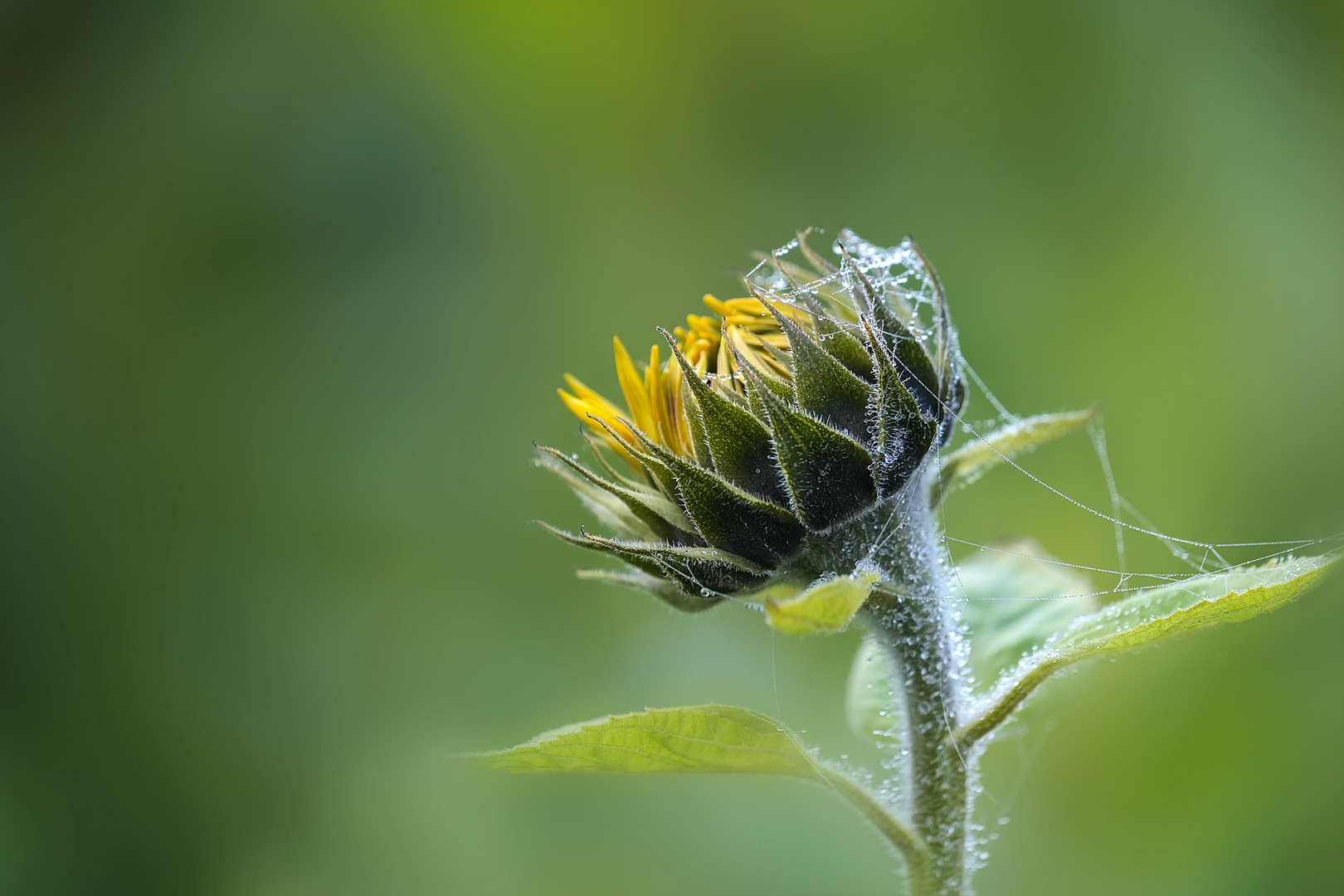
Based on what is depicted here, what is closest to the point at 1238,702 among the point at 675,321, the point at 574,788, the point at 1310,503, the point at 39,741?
the point at 1310,503

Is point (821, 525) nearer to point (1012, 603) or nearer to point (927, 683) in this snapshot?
point (927, 683)

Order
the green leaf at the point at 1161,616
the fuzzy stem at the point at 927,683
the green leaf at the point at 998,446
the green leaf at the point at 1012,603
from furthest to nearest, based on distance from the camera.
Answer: the green leaf at the point at 1012,603
the green leaf at the point at 998,446
the fuzzy stem at the point at 927,683
the green leaf at the point at 1161,616

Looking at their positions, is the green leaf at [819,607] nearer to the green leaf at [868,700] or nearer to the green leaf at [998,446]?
the green leaf at [998,446]

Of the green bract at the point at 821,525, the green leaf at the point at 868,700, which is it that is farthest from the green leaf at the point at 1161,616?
the green leaf at the point at 868,700

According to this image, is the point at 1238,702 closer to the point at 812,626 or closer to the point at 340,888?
the point at 812,626

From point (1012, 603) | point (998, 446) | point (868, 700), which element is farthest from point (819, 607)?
point (1012, 603)

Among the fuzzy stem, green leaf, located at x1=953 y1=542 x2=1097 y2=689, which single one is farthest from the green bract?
green leaf, located at x1=953 y1=542 x2=1097 y2=689
